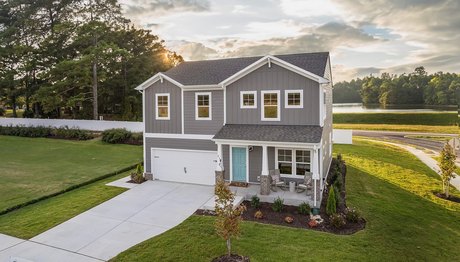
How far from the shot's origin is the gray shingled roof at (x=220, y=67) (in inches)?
631

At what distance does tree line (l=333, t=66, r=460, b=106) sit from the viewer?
7719cm

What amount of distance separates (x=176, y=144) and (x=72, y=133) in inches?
766

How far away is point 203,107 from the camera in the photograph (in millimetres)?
16125

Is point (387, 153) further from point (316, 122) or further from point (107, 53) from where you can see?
point (107, 53)

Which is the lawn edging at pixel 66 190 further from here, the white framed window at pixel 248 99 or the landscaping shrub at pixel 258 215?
the landscaping shrub at pixel 258 215

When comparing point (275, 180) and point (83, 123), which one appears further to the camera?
point (83, 123)

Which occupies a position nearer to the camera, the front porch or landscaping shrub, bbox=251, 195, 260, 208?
landscaping shrub, bbox=251, 195, 260, 208

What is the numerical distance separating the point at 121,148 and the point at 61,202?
41.3ft

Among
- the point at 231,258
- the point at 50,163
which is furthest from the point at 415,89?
the point at 231,258

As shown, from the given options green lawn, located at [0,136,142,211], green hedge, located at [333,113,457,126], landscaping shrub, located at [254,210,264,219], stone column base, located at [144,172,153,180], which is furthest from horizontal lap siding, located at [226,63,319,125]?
green hedge, located at [333,113,457,126]

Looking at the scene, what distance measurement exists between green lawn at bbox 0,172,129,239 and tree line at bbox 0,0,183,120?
22.9 meters

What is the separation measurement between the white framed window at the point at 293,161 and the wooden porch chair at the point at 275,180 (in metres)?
0.38

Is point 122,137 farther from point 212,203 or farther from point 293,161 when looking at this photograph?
point 293,161

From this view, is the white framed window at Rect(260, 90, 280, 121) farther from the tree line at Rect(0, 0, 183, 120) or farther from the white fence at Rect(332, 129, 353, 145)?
the tree line at Rect(0, 0, 183, 120)
